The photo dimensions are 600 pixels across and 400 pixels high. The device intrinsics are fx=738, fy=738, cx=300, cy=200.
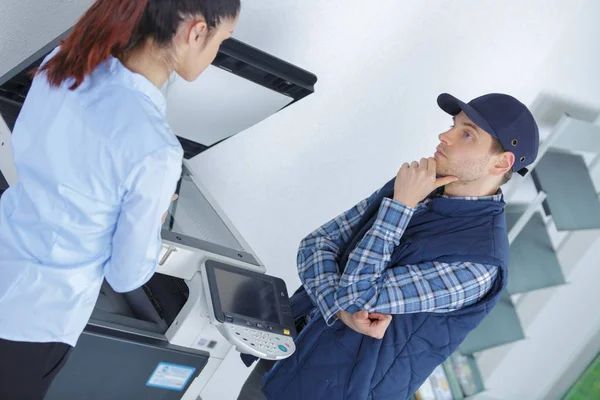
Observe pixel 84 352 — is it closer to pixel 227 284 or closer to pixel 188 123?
pixel 227 284

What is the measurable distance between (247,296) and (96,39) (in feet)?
2.73

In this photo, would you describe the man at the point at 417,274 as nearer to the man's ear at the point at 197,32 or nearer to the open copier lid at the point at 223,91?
the open copier lid at the point at 223,91

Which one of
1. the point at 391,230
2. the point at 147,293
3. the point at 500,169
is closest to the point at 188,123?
the point at 147,293

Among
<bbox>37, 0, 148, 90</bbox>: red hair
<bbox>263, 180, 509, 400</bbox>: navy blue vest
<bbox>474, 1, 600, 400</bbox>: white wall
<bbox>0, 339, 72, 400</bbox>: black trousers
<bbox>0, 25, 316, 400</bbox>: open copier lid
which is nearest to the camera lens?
<bbox>37, 0, 148, 90</bbox>: red hair

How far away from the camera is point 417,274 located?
181 cm

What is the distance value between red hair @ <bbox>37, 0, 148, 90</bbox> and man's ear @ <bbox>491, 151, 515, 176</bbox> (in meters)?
1.02

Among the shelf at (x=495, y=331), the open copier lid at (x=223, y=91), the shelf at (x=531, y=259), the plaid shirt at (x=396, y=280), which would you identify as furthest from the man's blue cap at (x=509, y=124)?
the shelf at (x=495, y=331)

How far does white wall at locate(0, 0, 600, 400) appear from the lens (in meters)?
2.47

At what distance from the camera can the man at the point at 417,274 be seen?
1.80m

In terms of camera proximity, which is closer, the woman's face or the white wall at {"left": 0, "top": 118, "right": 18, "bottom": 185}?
the woman's face

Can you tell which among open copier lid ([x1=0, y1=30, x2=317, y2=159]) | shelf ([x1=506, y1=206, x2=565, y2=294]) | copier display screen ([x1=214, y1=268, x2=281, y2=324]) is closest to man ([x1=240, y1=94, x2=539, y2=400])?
copier display screen ([x1=214, y1=268, x2=281, y2=324])

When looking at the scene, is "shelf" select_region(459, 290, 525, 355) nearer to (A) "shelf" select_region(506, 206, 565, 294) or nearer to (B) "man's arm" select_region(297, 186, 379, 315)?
(A) "shelf" select_region(506, 206, 565, 294)

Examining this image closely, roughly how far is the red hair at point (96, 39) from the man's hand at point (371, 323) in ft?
2.91

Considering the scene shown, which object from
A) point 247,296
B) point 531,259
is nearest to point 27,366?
point 247,296
